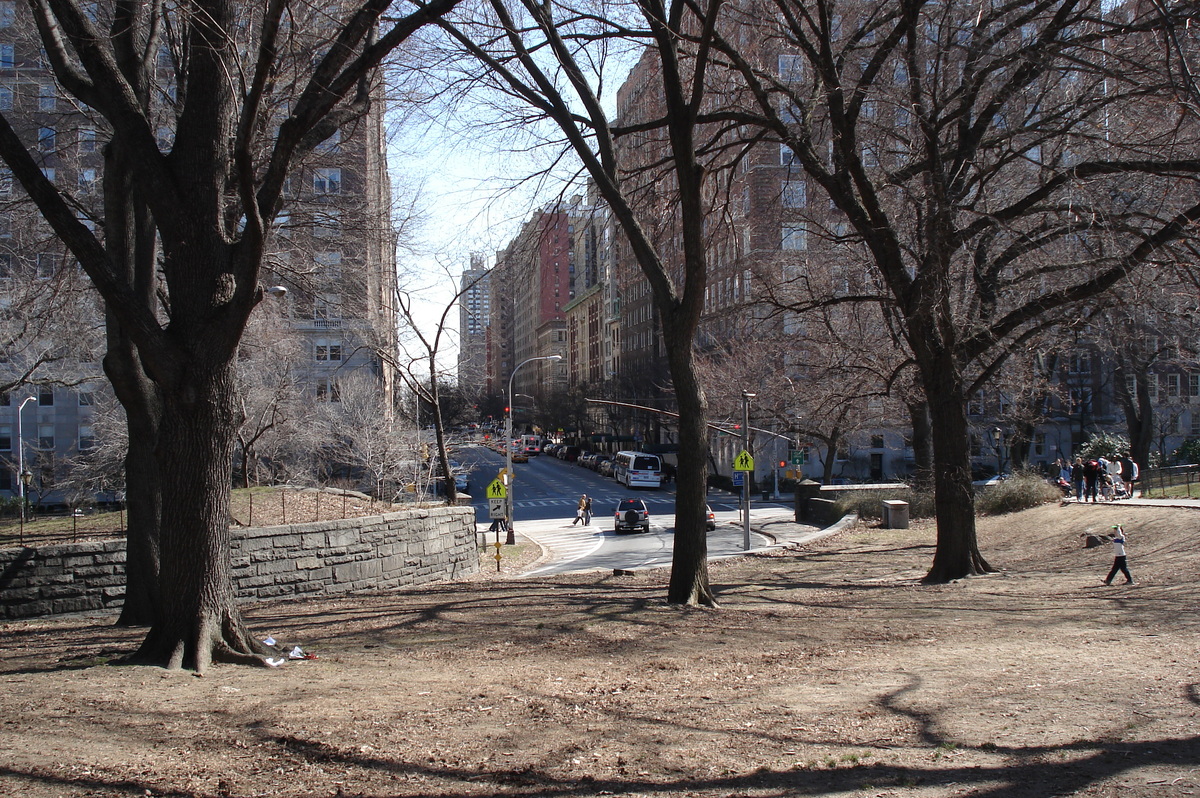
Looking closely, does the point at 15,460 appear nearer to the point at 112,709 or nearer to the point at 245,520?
the point at 245,520

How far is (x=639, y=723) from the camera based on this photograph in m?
5.61

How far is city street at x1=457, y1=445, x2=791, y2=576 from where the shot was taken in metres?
29.2

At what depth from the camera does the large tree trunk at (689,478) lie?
1073 cm

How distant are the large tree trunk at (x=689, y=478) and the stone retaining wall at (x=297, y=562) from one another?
6.78 metres

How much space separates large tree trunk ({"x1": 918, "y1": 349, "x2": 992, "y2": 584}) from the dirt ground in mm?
2491

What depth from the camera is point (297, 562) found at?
14.1 meters

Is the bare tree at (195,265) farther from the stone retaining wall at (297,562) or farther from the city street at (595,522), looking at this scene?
the city street at (595,522)

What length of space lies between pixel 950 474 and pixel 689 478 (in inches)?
229

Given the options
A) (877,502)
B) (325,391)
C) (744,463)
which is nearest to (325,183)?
(744,463)

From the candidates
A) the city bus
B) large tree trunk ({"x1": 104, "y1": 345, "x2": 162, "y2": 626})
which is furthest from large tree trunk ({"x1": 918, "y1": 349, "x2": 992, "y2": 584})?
the city bus

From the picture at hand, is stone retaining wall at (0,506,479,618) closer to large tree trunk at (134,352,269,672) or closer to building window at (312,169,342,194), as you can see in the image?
large tree trunk at (134,352,269,672)

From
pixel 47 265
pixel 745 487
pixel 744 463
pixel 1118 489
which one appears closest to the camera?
pixel 47 265

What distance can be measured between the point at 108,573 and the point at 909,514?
2186cm

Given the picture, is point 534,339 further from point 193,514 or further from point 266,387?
point 193,514
